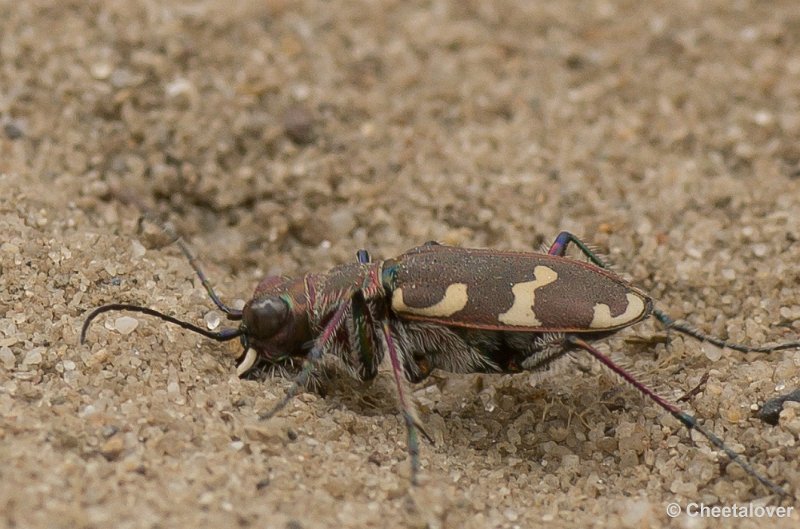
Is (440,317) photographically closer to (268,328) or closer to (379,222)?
(268,328)

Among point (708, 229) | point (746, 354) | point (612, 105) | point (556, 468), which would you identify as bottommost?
point (556, 468)

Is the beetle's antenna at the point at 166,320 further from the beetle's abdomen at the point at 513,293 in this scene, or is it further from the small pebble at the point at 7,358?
the beetle's abdomen at the point at 513,293

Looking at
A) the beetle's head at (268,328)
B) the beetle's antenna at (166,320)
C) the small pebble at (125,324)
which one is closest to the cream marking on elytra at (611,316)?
the beetle's head at (268,328)

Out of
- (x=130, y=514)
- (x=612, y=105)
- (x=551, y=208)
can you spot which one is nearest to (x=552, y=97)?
(x=612, y=105)

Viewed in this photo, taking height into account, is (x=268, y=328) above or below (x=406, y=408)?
above

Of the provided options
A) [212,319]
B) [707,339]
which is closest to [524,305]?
[707,339]

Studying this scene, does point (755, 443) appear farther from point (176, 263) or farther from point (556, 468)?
point (176, 263)

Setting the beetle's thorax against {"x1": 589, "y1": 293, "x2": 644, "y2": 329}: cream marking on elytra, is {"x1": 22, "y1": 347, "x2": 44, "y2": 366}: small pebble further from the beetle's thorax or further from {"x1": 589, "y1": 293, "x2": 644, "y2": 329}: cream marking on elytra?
{"x1": 589, "y1": 293, "x2": 644, "y2": 329}: cream marking on elytra
